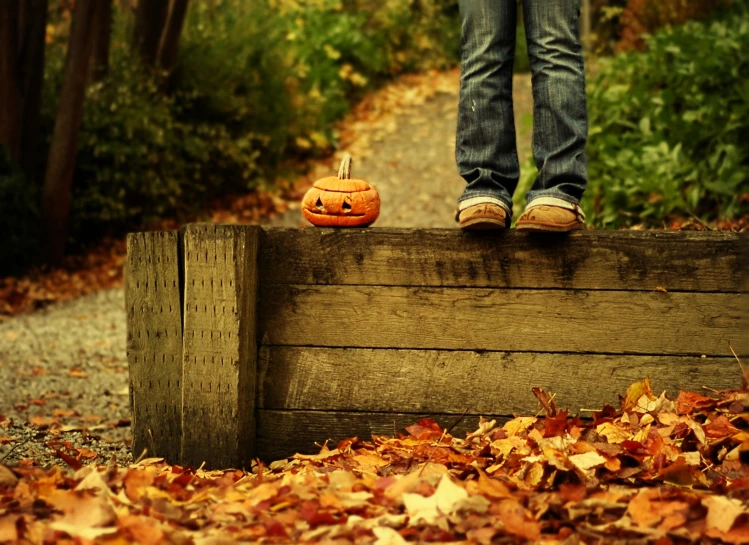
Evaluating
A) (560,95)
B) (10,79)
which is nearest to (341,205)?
(560,95)

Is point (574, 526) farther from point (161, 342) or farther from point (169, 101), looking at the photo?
point (169, 101)

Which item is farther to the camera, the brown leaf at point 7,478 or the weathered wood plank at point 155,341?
the weathered wood plank at point 155,341

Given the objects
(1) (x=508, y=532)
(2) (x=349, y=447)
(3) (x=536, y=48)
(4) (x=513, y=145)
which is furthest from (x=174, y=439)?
(3) (x=536, y=48)

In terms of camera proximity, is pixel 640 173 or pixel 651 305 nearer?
pixel 651 305

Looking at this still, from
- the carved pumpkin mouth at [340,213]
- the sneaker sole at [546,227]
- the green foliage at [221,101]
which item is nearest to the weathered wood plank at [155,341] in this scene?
the carved pumpkin mouth at [340,213]

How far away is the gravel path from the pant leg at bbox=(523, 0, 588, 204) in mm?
1903

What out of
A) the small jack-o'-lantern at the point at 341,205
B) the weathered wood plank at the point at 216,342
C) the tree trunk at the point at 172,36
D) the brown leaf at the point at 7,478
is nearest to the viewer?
the brown leaf at the point at 7,478

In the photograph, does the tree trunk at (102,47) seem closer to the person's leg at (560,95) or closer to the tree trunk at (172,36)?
the tree trunk at (172,36)

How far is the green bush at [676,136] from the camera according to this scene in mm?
6219

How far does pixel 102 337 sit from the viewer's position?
694 cm

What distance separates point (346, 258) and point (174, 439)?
2.81 ft

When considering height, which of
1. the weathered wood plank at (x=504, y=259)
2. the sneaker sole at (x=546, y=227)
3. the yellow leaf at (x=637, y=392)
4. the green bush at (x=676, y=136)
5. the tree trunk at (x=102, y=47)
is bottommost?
the yellow leaf at (x=637, y=392)

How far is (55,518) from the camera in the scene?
79.6 inches

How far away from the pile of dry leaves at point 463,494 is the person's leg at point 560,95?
31.6 inches
